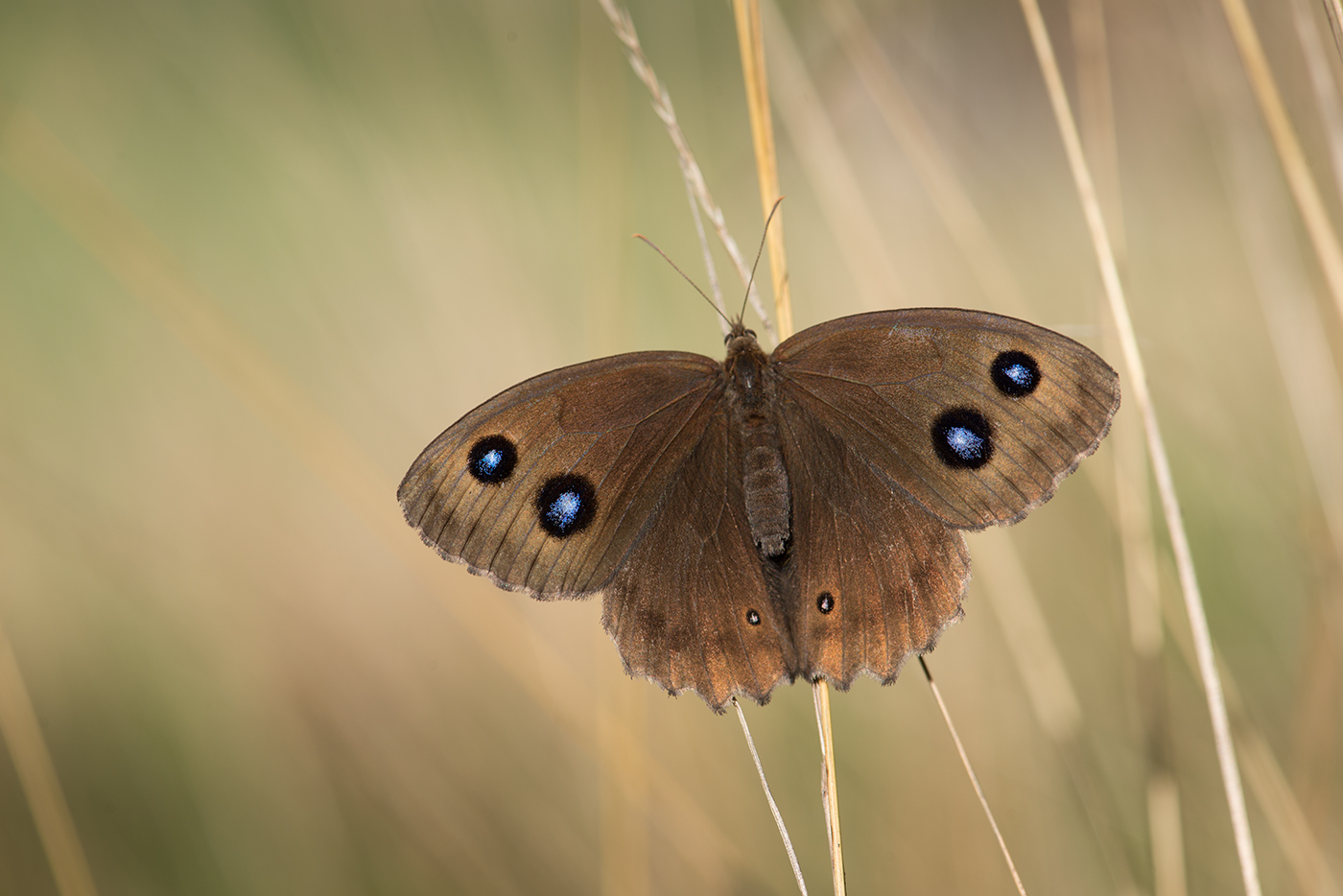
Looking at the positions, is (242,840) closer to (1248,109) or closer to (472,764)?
(472,764)

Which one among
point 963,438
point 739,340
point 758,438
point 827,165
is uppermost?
point 827,165

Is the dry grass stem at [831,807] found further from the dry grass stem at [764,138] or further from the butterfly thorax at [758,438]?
the butterfly thorax at [758,438]

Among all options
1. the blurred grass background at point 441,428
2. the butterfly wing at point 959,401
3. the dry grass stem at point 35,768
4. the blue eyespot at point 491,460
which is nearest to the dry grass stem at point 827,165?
the blurred grass background at point 441,428

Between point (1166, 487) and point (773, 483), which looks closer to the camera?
point (1166, 487)

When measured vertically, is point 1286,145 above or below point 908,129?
below

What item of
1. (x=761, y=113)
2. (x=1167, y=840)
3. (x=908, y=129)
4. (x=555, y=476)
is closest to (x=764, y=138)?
(x=761, y=113)

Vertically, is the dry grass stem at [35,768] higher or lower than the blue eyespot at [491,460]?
lower

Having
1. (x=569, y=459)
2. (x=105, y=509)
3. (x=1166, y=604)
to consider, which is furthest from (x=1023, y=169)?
(x=105, y=509)

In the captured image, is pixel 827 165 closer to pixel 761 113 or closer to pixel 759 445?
pixel 761 113
